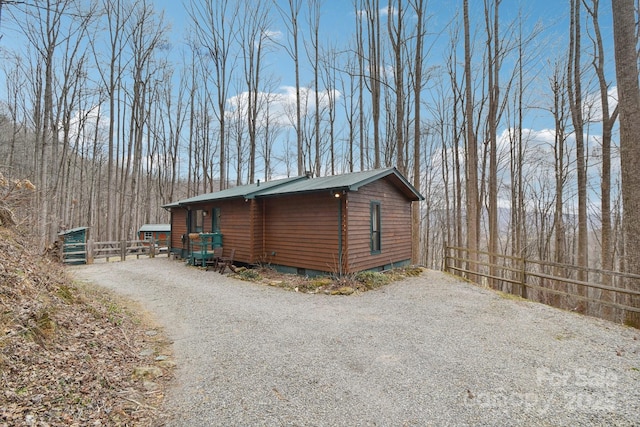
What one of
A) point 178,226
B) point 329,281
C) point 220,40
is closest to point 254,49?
point 220,40

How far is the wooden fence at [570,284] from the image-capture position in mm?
5420

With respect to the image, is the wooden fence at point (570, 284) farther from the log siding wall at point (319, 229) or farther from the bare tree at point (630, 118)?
the log siding wall at point (319, 229)

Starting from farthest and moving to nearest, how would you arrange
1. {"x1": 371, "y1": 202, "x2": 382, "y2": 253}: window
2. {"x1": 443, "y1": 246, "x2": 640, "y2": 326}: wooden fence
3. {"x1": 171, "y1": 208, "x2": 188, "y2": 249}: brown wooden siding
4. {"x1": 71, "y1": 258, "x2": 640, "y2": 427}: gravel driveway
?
{"x1": 171, "y1": 208, "x2": 188, "y2": 249}: brown wooden siding → {"x1": 371, "y1": 202, "x2": 382, "y2": 253}: window → {"x1": 443, "y1": 246, "x2": 640, "y2": 326}: wooden fence → {"x1": 71, "y1": 258, "x2": 640, "y2": 427}: gravel driveway

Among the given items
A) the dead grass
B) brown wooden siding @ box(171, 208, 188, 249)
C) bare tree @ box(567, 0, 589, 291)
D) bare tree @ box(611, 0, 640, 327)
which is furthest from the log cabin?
Result: bare tree @ box(611, 0, 640, 327)

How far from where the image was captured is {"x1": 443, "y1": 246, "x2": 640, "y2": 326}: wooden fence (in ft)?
17.8

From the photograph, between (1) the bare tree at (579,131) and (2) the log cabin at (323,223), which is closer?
(2) the log cabin at (323,223)

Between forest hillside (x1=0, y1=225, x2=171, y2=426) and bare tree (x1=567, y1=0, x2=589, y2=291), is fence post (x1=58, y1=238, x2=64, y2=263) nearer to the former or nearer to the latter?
forest hillside (x1=0, y1=225, x2=171, y2=426)

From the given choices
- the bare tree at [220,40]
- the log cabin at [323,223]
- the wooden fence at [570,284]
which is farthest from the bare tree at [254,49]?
the wooden fence at [570,284]

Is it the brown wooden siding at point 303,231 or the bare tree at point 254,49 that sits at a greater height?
the bare tree at point 254,49

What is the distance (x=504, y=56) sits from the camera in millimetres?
12211

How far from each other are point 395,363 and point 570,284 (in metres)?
10.7

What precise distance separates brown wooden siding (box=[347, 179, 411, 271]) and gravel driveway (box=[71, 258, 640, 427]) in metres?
2.40

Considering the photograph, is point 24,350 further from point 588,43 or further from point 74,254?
point 588,43

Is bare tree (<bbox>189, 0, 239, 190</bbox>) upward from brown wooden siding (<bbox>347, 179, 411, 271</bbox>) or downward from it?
upward
